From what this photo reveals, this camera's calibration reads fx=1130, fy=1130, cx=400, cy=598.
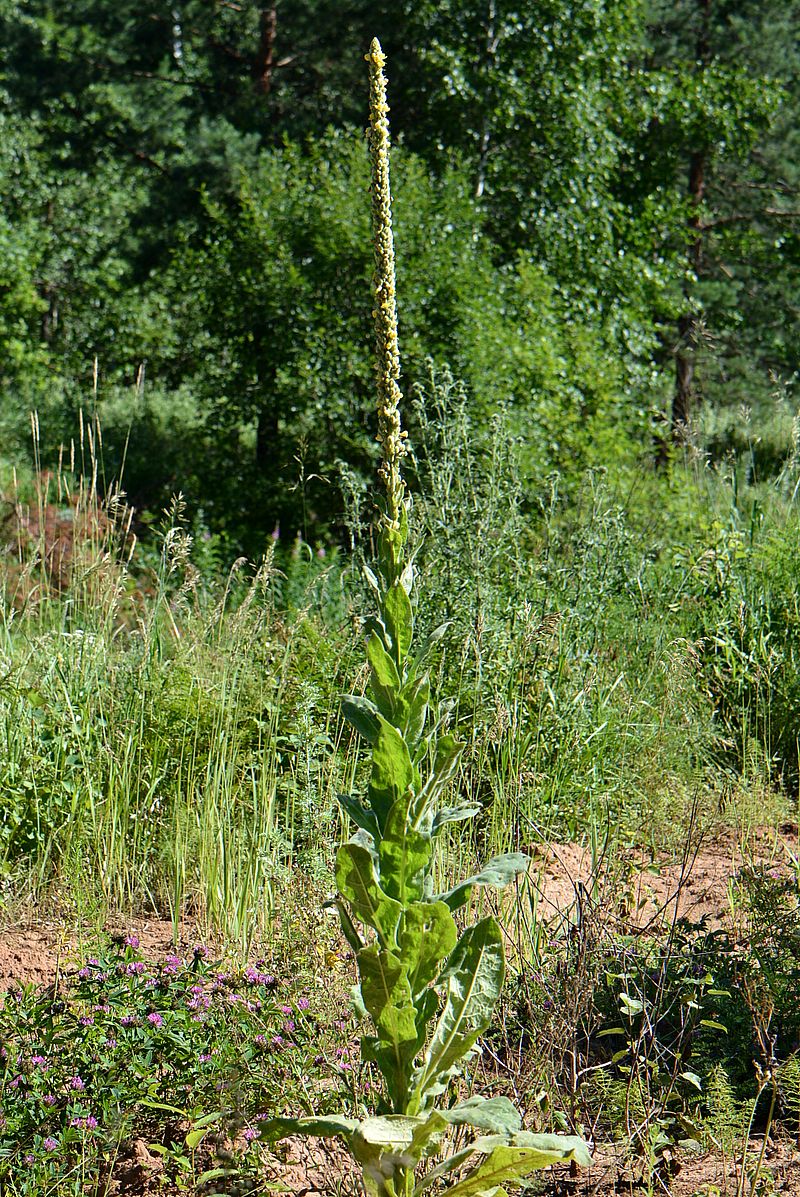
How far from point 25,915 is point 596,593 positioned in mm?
2706

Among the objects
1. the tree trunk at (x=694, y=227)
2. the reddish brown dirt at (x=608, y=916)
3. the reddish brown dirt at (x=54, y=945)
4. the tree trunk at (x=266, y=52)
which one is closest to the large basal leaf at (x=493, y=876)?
the reddish brown dirt at (x=608, y=916)

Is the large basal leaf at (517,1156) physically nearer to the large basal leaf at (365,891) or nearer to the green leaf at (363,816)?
the large basal leaf at (365,891)

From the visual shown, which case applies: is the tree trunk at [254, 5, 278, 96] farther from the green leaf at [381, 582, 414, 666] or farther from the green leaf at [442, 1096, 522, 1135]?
the green leaf at [442, 1096, 522, 1135]

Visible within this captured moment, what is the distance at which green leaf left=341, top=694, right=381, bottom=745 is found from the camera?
6.82 ft

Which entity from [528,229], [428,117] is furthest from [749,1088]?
[428,117]

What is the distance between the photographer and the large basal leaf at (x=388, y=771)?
6.60 ft

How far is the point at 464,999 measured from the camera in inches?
84.7

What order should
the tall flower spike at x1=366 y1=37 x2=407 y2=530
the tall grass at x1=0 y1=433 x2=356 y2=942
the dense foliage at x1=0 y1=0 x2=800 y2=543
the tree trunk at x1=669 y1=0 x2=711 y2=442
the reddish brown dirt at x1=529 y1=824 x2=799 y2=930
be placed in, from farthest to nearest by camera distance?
the tree trunk at x1=669 y1=0 x2=711 y2=442, the dense foliage at x1=0 y1=0 x2=800 y2=543, the tall grass at x1=0 y1=433 x2=356 y2=942, the reddish brown dirt at x1=529 y1=824 x2=799 y2=930, the tall flower spike at x1=366 y1=37 x2=407 y2=530

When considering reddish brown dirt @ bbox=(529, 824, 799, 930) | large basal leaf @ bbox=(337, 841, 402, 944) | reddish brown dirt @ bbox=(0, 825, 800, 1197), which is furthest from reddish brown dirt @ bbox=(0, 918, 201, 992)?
large basal leaf @ bbox=(337, 841, 402, 944)

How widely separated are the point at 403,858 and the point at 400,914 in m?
0.12

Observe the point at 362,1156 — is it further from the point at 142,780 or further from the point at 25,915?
the point at 142,780

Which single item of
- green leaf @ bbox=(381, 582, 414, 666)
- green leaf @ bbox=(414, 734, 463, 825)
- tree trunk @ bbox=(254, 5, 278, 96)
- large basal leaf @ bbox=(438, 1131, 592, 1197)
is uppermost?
tree trunk @ bbox=(254, 5, 278, 96)

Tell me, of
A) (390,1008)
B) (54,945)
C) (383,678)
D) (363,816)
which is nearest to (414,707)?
(383,678)

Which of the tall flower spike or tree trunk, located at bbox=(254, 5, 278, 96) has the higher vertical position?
tree trunk, located at bbox=(254, 5, 278, 96)
